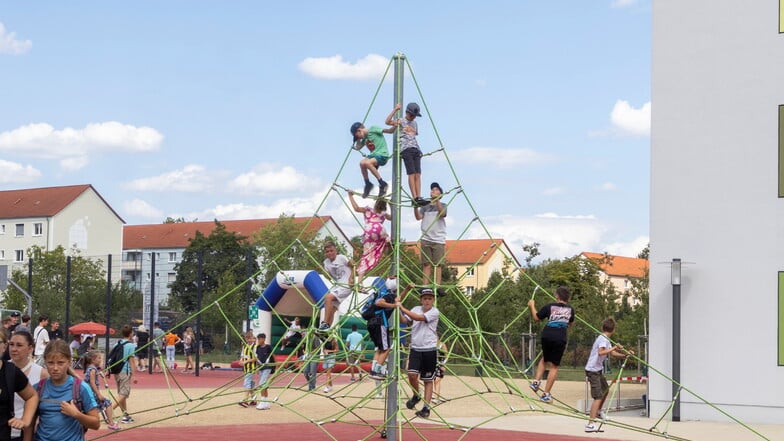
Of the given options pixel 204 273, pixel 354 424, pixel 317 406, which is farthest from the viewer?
pixel 204 273

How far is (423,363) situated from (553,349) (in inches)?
62.4

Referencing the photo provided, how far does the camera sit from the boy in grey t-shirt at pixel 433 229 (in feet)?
43.4

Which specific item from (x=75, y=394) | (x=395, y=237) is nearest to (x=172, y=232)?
(x=395, y=237)

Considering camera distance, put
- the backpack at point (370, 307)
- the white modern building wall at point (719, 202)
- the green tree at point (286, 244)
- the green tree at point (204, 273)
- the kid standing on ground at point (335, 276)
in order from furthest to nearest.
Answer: the green tree at point (286, 244)
the green tree at point (204, 273)
the white modern building wall at point (719, 202)
the kid standing on ground at point (335, 276)
the backpack at point (370, 307)

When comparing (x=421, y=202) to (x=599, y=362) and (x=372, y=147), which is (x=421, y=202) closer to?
Result: (x=372, y=147)

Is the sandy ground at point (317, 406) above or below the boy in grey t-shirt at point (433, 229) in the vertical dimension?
below

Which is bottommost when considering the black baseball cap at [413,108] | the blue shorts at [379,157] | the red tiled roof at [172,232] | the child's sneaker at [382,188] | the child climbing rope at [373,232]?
the child climbing rope at [373,232]

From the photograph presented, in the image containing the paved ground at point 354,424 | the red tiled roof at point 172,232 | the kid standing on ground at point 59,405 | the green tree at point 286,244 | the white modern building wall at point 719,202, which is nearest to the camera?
the kid standing on ground at point 59,405

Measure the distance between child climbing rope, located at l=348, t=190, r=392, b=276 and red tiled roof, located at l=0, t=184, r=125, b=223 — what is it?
78.8 metres

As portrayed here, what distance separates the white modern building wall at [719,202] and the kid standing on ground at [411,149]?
7.01 meters

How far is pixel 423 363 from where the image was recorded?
13.1 metres

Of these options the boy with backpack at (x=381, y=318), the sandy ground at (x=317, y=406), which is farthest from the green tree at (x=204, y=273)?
the boy with backpack at (x=381, y=318)

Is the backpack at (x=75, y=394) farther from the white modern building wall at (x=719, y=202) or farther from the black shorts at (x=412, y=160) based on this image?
the white modern building wall at (x=719, y=202)

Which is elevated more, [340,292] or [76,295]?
[340,292]
